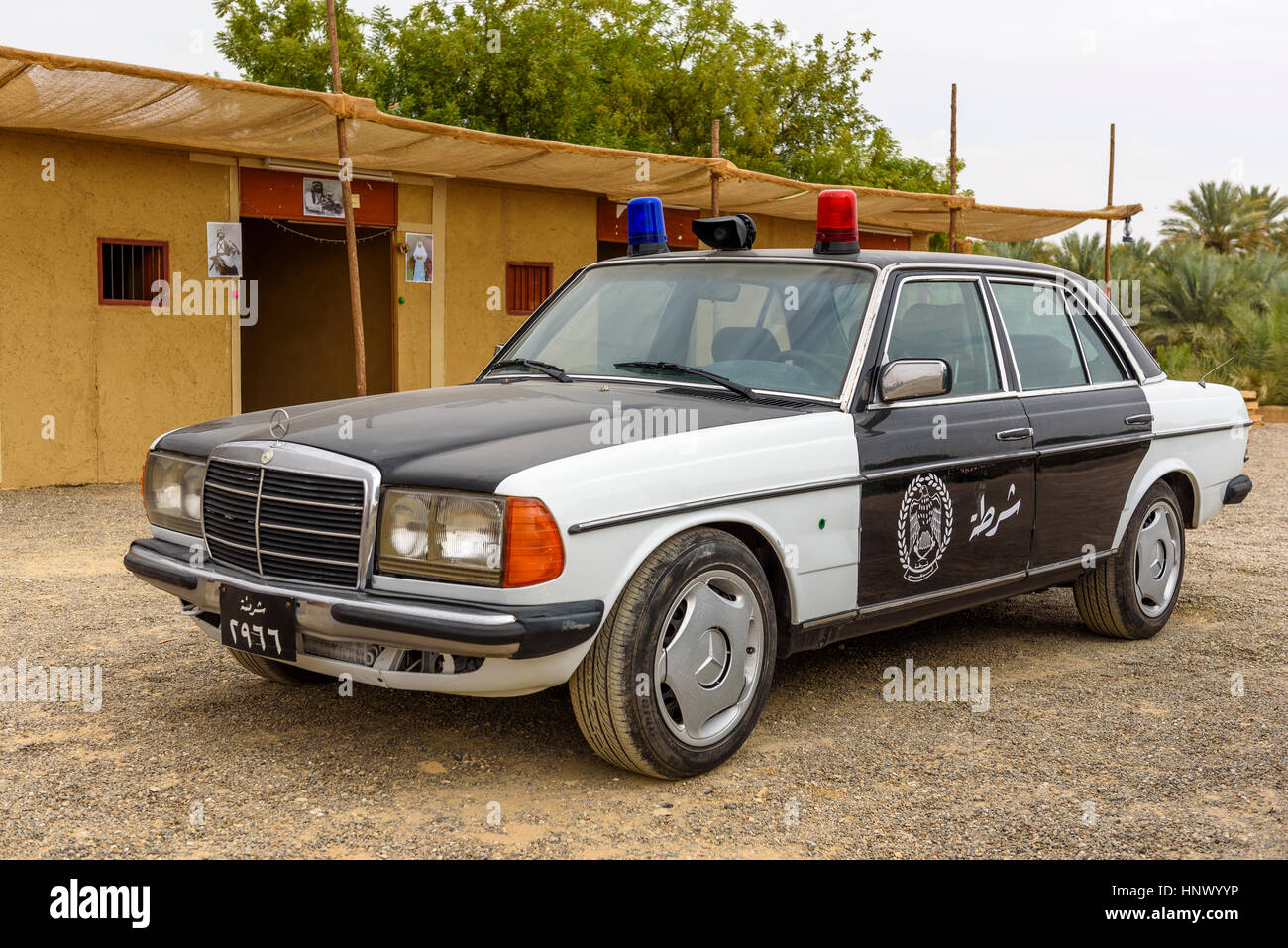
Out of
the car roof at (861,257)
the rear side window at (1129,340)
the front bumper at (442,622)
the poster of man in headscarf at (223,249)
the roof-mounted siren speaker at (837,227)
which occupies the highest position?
the poster of man in headscarf at (223,249)

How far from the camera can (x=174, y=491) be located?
436 cm

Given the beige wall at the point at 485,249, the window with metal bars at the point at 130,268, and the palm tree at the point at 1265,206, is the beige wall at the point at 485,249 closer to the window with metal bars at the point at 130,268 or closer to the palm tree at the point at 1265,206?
the window with metal bars at the point at 130,268

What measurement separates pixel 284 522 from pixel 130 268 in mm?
8859

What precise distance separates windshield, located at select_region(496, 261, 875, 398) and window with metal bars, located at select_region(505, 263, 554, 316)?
30.6 feet

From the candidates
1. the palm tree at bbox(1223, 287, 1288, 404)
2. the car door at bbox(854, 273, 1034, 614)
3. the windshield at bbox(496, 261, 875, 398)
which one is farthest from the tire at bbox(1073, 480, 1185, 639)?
the palm tree at bbox(1223, 287, 1288, 404)

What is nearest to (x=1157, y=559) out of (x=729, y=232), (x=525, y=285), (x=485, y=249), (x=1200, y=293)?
(x=729, y=232)

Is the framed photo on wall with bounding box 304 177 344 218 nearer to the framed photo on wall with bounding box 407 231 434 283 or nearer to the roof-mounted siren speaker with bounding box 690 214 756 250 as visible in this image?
the framed photo on wall with bounding box 407 231 434 283

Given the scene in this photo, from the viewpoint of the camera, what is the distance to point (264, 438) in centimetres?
405

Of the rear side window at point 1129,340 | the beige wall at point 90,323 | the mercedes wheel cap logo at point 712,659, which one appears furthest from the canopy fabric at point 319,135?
the mercedes wheel cap logo at point 712,659

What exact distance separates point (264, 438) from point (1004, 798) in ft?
8.31

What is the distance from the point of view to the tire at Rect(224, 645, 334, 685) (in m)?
4.83

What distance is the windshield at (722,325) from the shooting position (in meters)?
4.61

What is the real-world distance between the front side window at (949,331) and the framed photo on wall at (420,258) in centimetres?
911
